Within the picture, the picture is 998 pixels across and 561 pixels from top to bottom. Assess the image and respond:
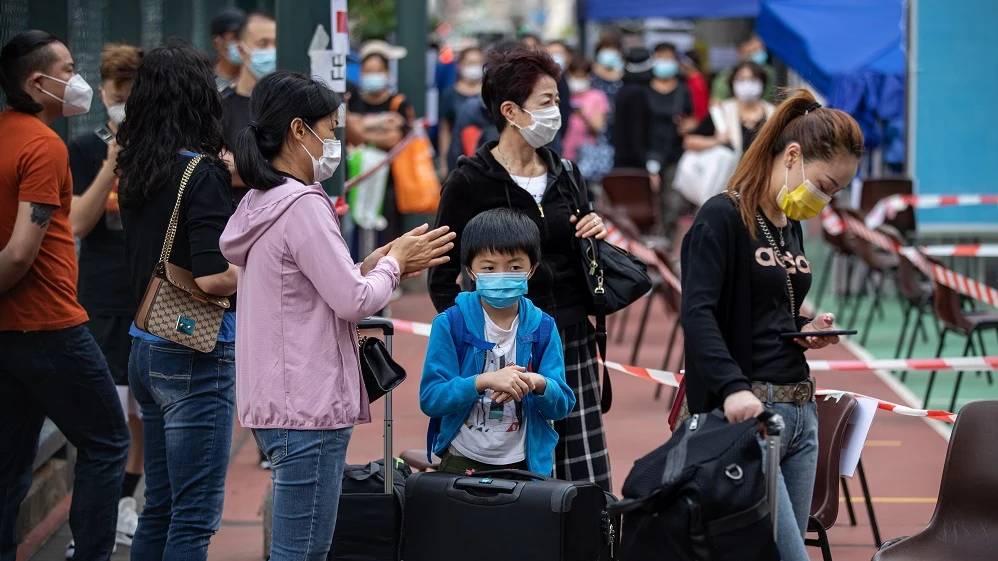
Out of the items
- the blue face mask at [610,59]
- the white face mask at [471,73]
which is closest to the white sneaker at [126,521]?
the white face mask at [471,73]

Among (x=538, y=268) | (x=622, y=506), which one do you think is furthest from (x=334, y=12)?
(x=622, y=506)

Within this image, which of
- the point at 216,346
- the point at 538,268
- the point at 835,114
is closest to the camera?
the point at 835,114

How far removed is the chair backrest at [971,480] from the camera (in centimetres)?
453

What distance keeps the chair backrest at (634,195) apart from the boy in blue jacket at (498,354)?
9594mm

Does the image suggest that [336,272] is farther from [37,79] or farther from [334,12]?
[334,12]

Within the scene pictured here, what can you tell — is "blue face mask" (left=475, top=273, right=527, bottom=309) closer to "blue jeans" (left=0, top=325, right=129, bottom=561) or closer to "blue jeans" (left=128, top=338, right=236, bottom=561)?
"blue jeans" (left=128, top=338, right=236, bottom=561)

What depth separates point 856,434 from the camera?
181 inches

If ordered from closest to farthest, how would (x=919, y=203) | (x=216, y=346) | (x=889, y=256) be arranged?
(x=216, y=346)
(x=889, y=256)
(x=919, y=203)

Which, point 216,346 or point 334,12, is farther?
point 334,12

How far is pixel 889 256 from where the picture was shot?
36.5 feet

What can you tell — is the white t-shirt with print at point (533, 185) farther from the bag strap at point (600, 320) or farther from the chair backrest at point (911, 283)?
the chair backrest at point (911, 283)

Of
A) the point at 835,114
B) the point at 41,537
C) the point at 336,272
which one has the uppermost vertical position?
the point at 835,114

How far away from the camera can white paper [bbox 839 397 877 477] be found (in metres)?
4.51

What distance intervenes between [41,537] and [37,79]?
2.18 meters
